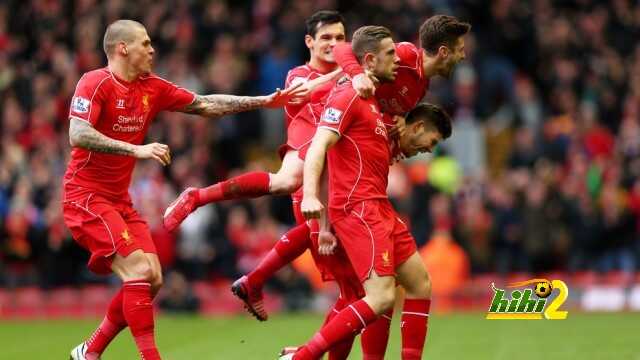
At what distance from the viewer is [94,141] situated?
1086 cm

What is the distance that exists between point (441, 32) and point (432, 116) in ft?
2.14

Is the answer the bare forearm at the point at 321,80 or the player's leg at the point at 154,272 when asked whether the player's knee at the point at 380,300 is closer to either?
the player's leg at the point at 154,272

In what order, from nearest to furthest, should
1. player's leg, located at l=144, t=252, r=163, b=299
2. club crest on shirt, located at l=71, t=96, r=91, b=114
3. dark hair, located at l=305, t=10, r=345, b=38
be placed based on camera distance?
club crest on shirt, located at l=71, t=96, r=91, b=114 → player's leg, located at l=144, t=252, r=163, b=299 → dark hair, located at l=305, t=10, r=345, b=38

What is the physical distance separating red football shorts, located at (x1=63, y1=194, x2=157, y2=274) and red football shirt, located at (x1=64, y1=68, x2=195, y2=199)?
10 cm

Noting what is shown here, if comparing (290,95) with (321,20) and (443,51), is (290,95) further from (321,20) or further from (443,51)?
(443,51)

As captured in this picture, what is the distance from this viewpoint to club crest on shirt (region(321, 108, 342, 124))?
10484 mm

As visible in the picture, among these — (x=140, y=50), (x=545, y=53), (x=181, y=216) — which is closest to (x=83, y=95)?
(x=140, y=50)

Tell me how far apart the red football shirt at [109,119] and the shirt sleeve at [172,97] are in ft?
0.17

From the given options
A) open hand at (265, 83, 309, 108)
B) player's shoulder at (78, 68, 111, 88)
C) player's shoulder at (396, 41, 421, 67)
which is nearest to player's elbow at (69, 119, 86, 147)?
player's shoulder at (78, 68, 111, 88)

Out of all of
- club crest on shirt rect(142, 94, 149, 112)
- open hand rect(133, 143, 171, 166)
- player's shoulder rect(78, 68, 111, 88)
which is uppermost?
player's shoulder rect(78, 68, 111, 88)

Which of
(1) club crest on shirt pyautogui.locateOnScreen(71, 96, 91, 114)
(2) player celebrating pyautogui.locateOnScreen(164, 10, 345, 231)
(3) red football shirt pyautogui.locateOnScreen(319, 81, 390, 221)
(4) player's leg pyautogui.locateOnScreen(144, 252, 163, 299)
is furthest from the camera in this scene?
(2) player celebrating pyautogui.locateOnScreen(164, 10, 345, 231)

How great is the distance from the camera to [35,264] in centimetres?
2027

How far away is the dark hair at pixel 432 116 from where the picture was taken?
11094 mm

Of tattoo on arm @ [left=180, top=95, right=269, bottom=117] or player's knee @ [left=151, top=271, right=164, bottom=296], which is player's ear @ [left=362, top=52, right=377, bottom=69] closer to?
tattoo on arm @ [left=180, top=95, right=269, bottom=117]
